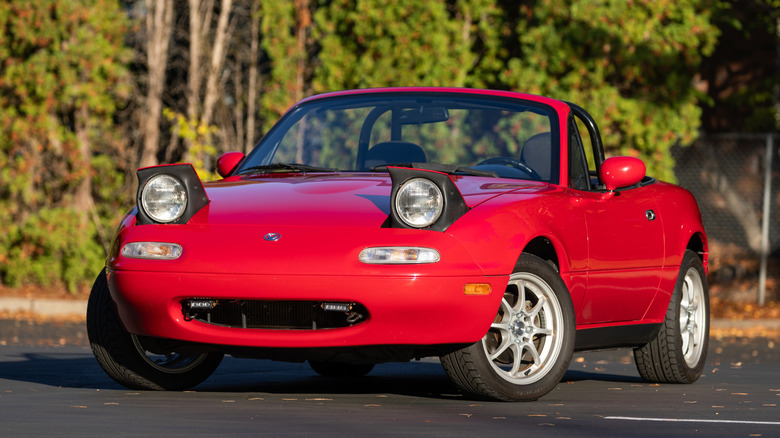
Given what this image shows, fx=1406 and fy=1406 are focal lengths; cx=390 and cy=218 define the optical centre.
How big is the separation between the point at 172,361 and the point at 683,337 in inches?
122

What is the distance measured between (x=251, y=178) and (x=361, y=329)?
1567 mm

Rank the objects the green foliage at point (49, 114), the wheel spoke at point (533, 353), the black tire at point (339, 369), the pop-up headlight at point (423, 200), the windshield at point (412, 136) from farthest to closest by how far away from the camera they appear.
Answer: the green foliage at point (49, 114)
the black tire at point (339, 369)
the windshield at point (412, 136)
the wheel spoke at point (533, 353)
the pop-up headlight at point (423, 200)

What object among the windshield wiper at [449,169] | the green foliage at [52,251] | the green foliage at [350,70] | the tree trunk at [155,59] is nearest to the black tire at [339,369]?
the windshield wiper at [449,169]

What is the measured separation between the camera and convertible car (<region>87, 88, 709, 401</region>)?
607 centimetres

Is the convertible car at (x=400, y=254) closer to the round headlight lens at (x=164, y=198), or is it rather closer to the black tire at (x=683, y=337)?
the round headlight lens at (x=164, y=198)

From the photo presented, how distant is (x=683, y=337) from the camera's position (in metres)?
8.37

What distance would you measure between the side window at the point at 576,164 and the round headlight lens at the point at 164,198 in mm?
2079

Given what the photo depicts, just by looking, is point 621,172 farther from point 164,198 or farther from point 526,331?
point 164,198

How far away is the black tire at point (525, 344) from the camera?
633cm

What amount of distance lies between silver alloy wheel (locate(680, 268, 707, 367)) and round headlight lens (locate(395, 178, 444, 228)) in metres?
2.72

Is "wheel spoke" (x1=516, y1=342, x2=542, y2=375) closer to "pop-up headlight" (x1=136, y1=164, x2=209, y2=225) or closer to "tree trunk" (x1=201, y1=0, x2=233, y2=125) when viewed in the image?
"pop-up headlight" (x1=136, y1=164, x2=209, y2=225)

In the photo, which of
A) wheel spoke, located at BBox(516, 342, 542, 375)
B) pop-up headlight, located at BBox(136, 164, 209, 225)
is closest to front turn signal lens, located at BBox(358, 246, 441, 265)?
wheel spoke, located at BBox(516, 342, 542, 375)

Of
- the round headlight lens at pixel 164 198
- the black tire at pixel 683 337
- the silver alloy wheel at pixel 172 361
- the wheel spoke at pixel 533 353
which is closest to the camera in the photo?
the round headlight lens at pixel 164 198

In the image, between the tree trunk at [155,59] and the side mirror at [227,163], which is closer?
the side mirror at [227,163]
